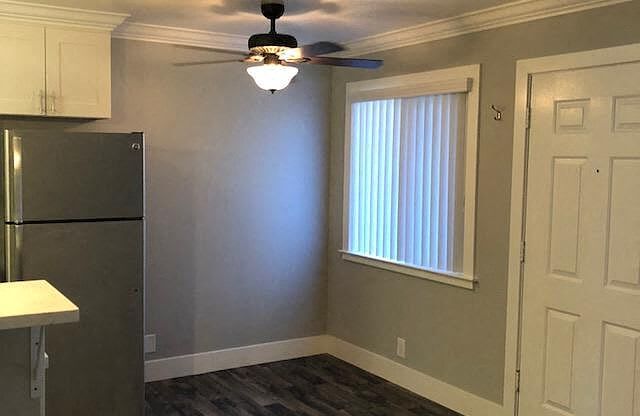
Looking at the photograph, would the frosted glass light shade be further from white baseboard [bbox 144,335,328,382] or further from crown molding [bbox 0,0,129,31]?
white baseboard [bbox 144,335,328,382]

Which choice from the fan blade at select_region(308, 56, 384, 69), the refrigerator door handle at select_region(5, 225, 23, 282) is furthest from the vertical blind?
the refrigerator door handle at select_region(5, 225, 23, 282)

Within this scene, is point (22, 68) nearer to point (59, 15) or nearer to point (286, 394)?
point (59, 15)

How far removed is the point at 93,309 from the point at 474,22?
2700 millimetres

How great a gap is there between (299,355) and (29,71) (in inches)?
111

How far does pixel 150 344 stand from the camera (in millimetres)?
4555

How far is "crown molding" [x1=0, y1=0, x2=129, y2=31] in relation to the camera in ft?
12.2

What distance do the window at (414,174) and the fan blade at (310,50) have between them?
120 centimetres

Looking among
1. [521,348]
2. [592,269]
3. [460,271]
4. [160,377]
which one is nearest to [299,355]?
[160,377]

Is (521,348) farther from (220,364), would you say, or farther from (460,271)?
(220,364)

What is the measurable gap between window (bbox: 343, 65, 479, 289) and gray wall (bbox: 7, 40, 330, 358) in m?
0.37

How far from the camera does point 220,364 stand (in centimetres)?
486

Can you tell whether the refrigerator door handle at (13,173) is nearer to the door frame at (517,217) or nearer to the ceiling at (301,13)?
the ceiling at (301,13)

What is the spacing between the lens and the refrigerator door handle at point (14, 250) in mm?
3445

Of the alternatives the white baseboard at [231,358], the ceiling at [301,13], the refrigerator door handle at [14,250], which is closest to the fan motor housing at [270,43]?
the ceiling at [301,13]
